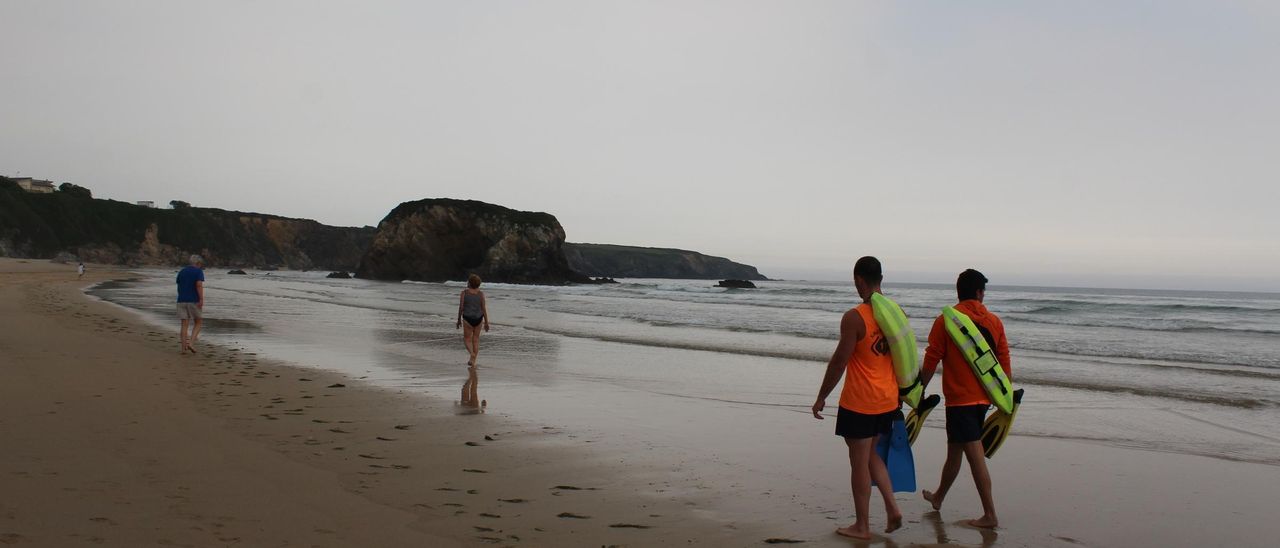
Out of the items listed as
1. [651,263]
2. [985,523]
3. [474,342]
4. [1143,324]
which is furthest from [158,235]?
[985,523]

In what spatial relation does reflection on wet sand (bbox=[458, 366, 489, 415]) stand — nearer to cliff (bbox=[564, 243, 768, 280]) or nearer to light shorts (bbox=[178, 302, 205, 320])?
light shorts (bbox=[178, 302, 205, 320])

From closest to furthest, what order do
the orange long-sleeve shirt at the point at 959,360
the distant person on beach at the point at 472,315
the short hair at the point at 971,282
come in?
1. the orange long-sleeve shirt at the point at 959,360
2. the short hair at the point at 971,282
3. the distant person on beach at the point at 472,315

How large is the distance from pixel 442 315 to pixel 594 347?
388 inches

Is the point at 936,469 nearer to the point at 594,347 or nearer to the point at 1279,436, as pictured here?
the point at 1279,436

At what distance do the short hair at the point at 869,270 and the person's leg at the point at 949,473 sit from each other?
119 centimetres

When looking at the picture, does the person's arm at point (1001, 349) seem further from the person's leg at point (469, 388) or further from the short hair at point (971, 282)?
the person's leg at point (469, 388)

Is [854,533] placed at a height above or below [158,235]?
below

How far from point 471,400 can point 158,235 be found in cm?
10568

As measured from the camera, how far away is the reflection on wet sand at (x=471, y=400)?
7.62m

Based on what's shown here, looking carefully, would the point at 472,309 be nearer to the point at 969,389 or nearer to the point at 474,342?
the point at 474,342

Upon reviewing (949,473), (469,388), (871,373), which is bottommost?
(469,388)

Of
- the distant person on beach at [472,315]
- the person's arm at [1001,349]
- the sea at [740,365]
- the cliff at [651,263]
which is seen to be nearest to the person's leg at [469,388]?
the sea at [740,365]

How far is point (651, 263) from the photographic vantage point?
144 meters

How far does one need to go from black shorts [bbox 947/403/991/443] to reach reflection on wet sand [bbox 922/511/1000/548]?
1.57 ft
